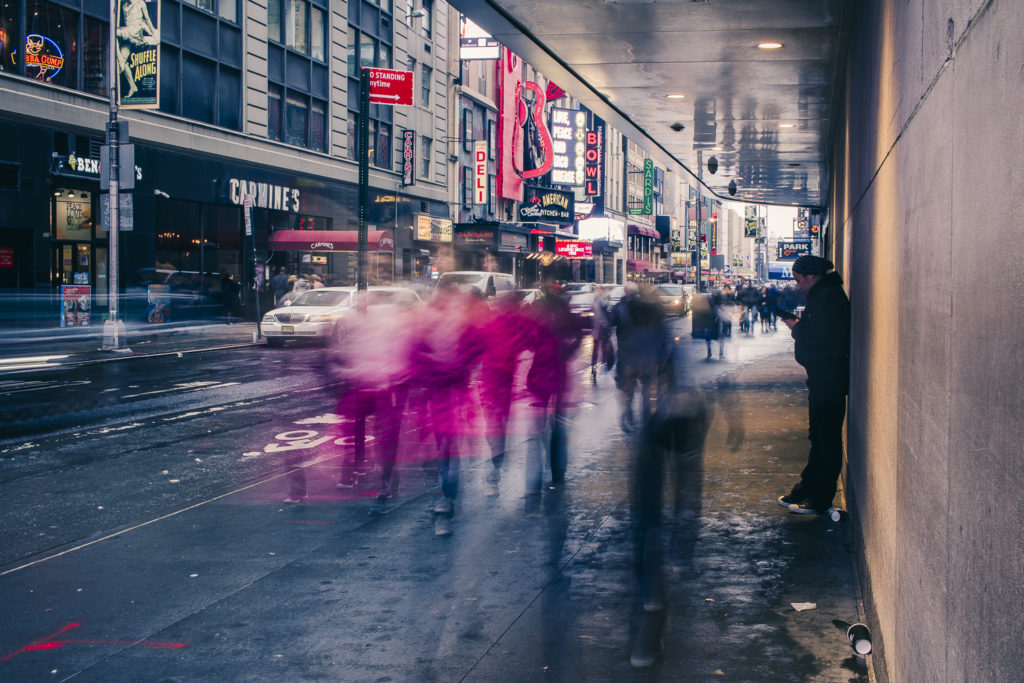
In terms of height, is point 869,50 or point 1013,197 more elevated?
point 869,50

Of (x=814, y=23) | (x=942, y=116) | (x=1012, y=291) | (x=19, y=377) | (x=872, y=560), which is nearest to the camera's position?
(x=1012, y=291)

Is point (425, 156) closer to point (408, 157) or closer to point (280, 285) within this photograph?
point (408, 157)

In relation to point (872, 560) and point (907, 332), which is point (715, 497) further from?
point (907, 332)

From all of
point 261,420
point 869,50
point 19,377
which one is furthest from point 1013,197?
point 19,377

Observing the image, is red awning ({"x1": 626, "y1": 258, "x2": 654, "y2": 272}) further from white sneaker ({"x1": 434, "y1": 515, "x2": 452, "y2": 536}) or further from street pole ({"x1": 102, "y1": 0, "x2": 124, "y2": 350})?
white sneaker ({"x1": 434, "y1": 515, "x2": 452, "y2": 536})

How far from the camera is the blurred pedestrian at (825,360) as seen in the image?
7000mm

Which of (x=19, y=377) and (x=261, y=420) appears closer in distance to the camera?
(x=261, y=420)

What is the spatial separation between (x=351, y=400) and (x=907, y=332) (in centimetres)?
514

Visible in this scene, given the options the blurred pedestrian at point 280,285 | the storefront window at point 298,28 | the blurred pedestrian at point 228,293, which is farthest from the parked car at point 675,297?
the blurred pedestrian at point 228,293

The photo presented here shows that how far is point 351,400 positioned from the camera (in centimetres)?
785

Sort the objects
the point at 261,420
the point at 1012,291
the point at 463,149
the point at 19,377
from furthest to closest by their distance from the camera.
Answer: the point at 463,149 → the point at 19,377 → the point at 261,420 → the point at 1012,291

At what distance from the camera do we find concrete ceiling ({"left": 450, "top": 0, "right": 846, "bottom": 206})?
7.80m

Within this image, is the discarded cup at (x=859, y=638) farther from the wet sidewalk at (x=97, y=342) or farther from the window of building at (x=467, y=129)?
the window of building at (x=467, y=129)

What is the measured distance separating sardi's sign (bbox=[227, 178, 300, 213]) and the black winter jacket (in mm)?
25458
